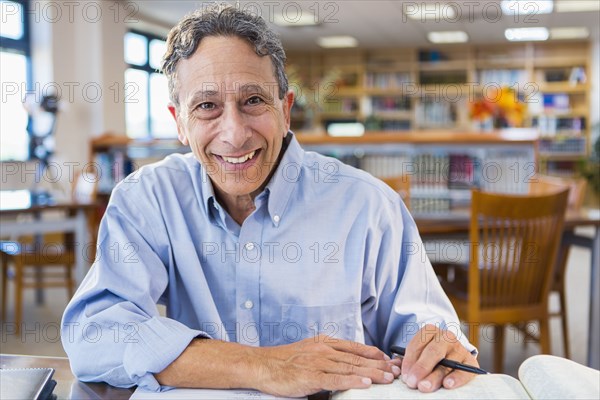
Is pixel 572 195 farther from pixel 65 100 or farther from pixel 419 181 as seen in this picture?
pixel 65 100

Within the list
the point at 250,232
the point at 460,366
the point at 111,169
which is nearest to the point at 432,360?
the point at 460,366

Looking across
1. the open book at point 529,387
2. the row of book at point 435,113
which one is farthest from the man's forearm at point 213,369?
the row of book at point 435,113

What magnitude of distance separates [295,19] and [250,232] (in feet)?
24.9

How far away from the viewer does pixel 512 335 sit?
384 cm

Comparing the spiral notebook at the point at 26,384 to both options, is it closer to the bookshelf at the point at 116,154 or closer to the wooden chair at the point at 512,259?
the wooden chair at the point at 512,259

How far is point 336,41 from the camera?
10.3 metres

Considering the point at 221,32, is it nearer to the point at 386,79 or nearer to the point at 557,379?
the point at 557,379

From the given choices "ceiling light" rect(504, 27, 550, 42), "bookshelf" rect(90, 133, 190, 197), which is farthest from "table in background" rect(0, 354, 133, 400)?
"ceiling light" rect(504, 27, 550, 42)

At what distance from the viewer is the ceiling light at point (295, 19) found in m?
8.11

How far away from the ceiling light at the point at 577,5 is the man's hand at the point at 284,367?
7.37 metres

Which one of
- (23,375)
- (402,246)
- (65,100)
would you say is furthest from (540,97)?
(23,375)

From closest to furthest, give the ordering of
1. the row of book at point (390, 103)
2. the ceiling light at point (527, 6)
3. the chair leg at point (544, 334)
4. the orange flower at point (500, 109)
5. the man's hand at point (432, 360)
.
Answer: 1. the man's hand at point (432, 360)
2. the chair leg at point (544, 334)
3. the orange flower at point (500, 109)
4. the ceiling light at point (527, 6)
5. the row of book at point (390, 103)

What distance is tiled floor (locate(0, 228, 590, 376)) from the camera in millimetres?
3328

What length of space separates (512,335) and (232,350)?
128 inches
